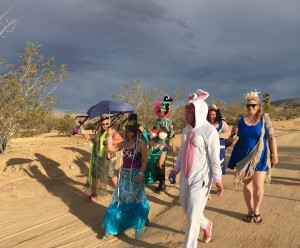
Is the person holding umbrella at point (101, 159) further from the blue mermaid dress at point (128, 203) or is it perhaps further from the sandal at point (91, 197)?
the blue mermaid dress at point (128, 203)

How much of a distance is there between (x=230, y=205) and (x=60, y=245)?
3.25 meters

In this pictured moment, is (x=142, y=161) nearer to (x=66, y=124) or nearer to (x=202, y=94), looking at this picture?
(x=202, y=94)

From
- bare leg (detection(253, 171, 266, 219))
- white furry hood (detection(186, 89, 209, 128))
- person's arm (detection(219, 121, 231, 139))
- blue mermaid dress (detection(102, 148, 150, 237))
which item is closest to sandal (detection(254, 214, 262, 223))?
bare leg (detection(253, 171, 266, 219))

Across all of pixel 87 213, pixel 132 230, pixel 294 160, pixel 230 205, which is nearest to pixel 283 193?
pixel 230 205

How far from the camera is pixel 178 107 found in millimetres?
26156

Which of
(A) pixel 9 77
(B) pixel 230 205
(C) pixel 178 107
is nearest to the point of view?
(B) pixel 230 205

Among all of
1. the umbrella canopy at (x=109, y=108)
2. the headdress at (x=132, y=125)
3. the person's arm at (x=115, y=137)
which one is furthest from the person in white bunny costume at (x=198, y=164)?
the person's arm at (x=115, y=137)

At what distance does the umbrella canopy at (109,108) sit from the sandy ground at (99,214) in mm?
2031

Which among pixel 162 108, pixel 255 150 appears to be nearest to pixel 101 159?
pixel 162 108

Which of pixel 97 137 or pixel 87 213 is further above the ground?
pixel 97 137

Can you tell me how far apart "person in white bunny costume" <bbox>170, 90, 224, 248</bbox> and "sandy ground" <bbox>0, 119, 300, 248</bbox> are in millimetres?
946

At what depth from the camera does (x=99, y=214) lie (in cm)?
692

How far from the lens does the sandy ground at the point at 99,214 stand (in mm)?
5152

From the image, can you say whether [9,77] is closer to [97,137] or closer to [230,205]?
[97,137]
